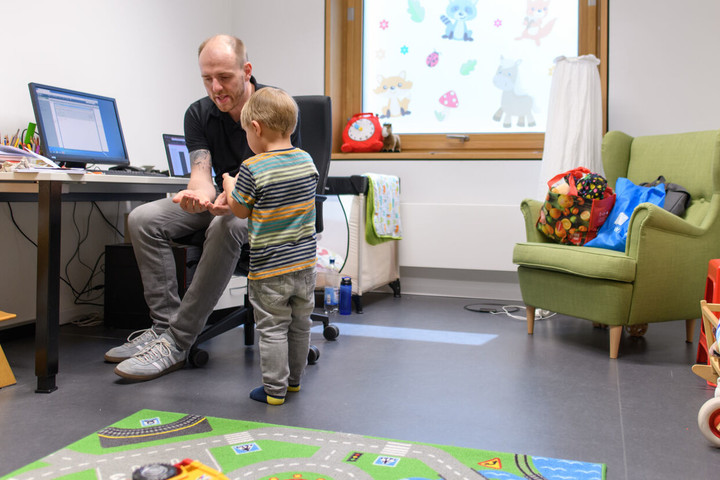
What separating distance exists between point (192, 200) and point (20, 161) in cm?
61

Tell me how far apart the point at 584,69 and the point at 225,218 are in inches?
82.9

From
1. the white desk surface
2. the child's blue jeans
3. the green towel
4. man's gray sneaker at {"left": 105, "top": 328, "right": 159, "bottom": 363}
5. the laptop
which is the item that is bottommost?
man's gray sneaker at {"left": 105, "top": 328, "right": 159, "bottom": 363}

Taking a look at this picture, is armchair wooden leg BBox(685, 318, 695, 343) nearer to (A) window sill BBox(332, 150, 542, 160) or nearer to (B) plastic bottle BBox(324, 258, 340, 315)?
(A) window sill BBox(332, 150, 542, 160)

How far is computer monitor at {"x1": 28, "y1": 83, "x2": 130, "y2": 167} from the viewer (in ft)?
7.50

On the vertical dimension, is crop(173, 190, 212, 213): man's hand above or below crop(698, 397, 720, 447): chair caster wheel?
above

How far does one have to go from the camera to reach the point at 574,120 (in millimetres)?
3109

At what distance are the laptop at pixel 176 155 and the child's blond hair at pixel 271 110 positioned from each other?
56.4 inches

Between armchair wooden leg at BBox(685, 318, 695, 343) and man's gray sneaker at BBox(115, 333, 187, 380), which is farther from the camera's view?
armchair wooden leg at BBox(685, 318, 695, 343)

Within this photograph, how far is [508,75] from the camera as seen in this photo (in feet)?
12.2

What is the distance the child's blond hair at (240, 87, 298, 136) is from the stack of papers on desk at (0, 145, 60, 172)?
687 millimetres

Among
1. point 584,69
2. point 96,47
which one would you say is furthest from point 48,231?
point 584,69

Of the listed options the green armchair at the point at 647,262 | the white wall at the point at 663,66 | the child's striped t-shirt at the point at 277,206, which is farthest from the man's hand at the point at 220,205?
the white wall at the point at 663,66

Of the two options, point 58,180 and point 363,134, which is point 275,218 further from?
point 363,134

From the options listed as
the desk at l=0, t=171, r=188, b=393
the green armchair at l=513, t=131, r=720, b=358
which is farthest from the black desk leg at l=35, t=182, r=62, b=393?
the green armchair at l=513, t=131, r=720, b=358
